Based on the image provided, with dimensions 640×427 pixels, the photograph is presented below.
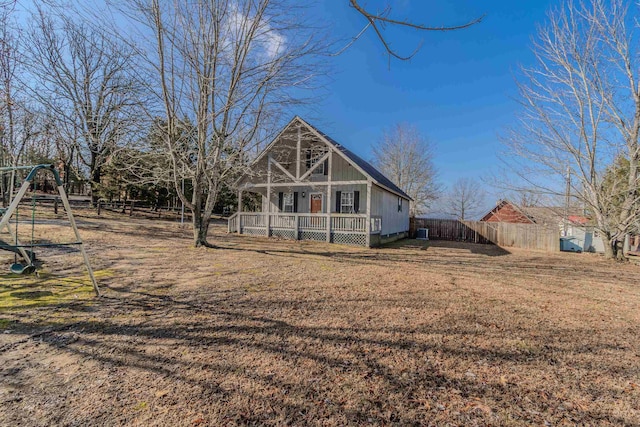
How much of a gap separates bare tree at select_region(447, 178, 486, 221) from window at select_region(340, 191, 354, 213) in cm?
2885

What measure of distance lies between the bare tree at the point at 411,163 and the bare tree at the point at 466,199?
418 inches

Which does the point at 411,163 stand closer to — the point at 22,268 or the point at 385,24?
the point at 385,24

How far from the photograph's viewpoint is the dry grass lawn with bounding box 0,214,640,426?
7.07 ft

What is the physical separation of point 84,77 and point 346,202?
16.6m

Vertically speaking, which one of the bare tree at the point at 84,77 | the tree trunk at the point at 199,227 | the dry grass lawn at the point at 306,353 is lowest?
the dry grass lawn at the point at 306,353

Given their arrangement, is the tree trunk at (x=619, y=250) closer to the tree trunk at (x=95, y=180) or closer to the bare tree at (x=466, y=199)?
the bare tree at (x=466, y=199)

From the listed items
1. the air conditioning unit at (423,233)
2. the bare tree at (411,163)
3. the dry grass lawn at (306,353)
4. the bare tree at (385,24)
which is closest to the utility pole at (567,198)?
the dry grass lawn at (306,353)

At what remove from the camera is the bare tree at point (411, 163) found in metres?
30.2

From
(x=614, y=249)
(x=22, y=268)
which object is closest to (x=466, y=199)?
(x=614, y=249)

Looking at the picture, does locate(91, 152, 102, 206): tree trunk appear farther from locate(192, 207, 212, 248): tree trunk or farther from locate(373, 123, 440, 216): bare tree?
locate(373, 123, 440, 216): bare tree

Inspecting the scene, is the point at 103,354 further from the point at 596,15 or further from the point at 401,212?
the point at 401,212

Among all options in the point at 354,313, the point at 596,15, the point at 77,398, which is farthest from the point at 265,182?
the point at 596,15

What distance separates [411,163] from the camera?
1187 inches

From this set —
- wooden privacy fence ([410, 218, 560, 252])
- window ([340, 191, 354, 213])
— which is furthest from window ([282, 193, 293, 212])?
wooden privacy fence ([410, 218, 560, 252])
